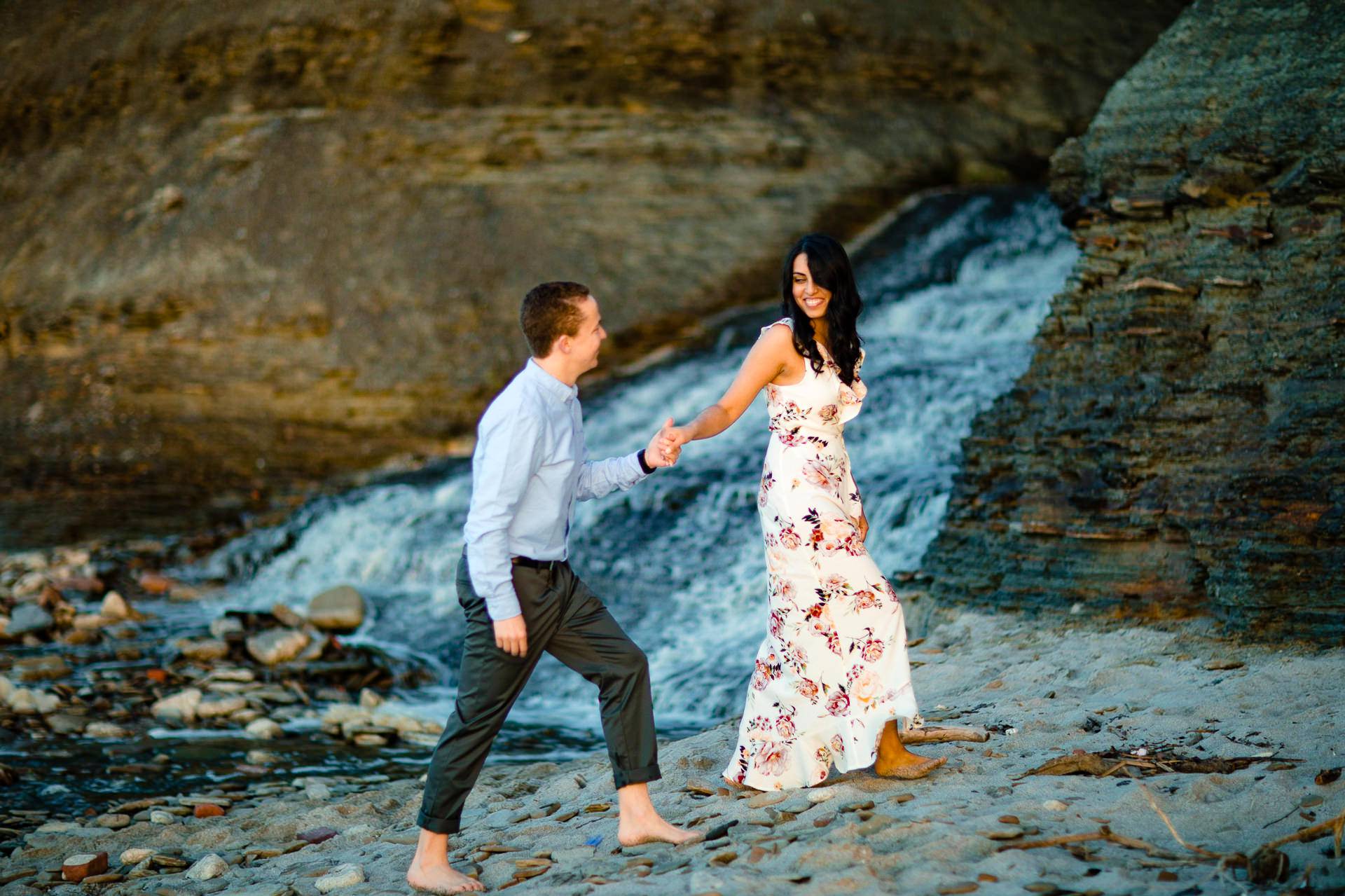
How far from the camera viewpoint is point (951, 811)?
148 inches

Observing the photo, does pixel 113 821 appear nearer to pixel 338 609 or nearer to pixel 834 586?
pixel 834 586

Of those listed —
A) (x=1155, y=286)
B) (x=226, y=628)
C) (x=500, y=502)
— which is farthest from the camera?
(x=226, y=628)

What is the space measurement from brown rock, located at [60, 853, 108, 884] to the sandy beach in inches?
2.2

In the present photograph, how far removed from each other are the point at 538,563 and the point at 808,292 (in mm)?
1313

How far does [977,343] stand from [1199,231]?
15.3ft

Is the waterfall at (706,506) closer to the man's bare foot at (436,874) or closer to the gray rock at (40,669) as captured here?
the gray rock at (40,669)

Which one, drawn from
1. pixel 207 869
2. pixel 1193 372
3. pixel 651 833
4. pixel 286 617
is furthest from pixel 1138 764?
pixel 286 617

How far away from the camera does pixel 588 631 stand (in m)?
3.82

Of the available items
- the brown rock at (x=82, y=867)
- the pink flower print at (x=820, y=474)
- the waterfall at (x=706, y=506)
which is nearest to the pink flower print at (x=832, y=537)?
the pink flower print at (x=820, y=474)

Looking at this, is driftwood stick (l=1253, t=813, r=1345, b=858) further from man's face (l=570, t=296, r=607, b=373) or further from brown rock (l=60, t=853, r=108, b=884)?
brown rock (l=60, t=853, r=108, b=884)

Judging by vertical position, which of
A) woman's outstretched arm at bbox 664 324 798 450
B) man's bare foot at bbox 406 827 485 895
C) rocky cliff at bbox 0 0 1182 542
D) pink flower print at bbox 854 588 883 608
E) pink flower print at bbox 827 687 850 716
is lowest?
man's bare foot at bbox 406 827 485 895

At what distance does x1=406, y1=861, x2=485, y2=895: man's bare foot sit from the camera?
3.74 m

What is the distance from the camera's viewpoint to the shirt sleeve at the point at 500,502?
3.55 metres

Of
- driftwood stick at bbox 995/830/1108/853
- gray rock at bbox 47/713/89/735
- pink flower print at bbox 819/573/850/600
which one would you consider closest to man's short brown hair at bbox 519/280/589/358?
pink flower print at bbox 819/573/850/600
